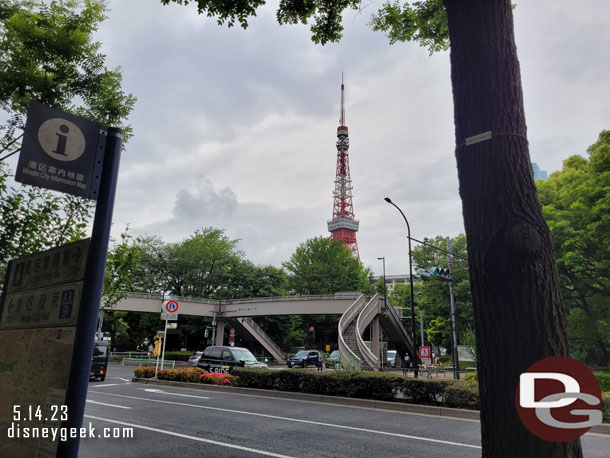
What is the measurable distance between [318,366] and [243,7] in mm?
30955

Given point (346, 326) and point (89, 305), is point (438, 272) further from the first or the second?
point (89, 305)

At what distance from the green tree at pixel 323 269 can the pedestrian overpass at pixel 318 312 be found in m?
11.3

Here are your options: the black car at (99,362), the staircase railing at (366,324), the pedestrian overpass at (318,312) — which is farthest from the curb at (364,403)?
the staircase railing at (366,324)

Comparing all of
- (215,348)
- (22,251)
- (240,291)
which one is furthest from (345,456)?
(240,291)

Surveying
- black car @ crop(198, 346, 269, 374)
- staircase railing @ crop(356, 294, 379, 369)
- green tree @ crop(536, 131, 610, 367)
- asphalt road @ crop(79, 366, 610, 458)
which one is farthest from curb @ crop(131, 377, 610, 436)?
green tree @ crop(536, 131, 610, 367)

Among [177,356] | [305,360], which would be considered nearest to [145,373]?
[305,360]

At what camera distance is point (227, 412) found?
34.8 feet

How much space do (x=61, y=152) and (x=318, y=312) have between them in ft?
126

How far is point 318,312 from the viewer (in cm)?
4028

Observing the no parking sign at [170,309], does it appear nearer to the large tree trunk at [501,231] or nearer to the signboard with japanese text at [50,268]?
the signboard with japanese text at [50,268]

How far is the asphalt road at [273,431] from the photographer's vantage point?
678 cm

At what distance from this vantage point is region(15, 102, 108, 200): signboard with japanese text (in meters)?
3.01

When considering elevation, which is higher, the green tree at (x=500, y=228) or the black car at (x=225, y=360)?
the green tree at (x=500, y=228)

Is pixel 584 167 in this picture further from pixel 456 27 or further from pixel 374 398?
pixel 456 27
